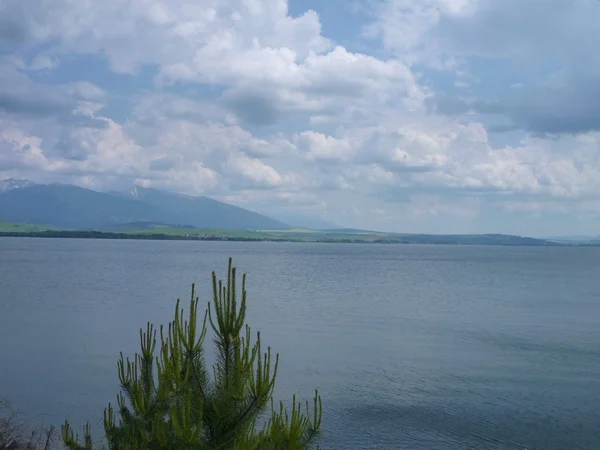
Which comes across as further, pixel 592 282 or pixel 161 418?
pixel 592 282

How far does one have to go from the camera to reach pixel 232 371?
1125 cm

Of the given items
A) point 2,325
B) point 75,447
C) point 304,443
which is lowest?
point 2,325

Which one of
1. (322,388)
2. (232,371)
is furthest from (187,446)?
(322,388)

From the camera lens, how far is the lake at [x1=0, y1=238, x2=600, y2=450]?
2914cm

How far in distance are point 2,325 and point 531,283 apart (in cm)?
9311

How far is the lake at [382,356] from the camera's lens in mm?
29141

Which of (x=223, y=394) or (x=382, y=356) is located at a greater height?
(x=223, y=394)

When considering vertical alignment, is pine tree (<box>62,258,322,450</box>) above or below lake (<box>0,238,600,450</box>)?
above

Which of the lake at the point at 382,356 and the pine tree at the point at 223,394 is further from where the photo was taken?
the lake at the point at 382,356

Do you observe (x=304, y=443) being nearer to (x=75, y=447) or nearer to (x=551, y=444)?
(x=75, y=447)

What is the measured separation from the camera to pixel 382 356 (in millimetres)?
44562

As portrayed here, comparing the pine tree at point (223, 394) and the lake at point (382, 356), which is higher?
the pine tree at point (223, 394)

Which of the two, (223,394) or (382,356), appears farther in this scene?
(382,356)

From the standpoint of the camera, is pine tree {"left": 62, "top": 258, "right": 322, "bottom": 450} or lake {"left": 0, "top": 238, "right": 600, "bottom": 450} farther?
lake {"left": 0, "top": 238, "right": 600, "bottom": 450}
